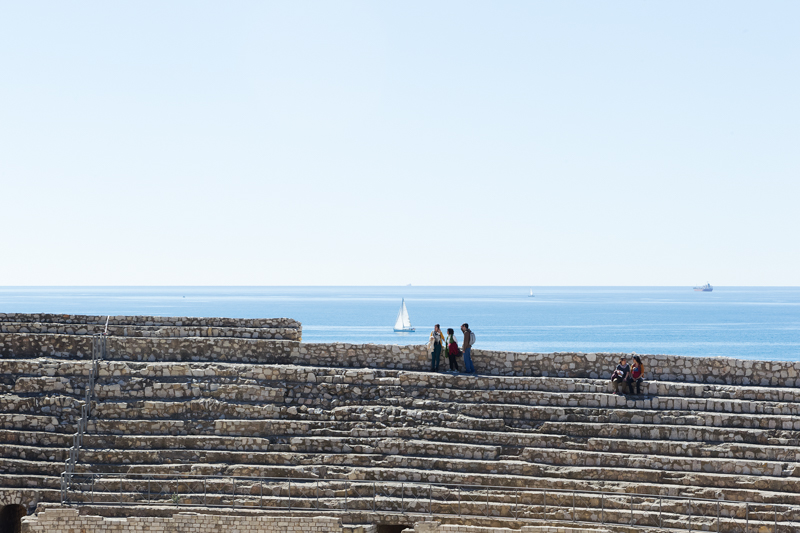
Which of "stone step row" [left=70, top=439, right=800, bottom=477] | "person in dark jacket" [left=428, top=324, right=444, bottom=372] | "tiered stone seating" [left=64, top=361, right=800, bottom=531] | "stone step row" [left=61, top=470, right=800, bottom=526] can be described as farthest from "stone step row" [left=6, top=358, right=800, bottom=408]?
"stone step row" [left=61, top=470, right=800, bottom=526]

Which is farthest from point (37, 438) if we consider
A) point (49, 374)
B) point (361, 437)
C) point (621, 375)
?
point (621, 375)

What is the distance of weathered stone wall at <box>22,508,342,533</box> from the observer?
18.0 meters

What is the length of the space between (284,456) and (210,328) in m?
4.82

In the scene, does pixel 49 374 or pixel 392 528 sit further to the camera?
pixel 49 374

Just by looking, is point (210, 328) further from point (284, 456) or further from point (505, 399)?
point (505, 399)

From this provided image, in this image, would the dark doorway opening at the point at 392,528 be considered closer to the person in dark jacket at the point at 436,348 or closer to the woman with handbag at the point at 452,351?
the person in dark jacket at the point at 436,348

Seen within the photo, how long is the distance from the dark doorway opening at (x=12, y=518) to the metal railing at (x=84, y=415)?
5.82 ft

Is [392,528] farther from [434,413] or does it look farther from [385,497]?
[434,413]

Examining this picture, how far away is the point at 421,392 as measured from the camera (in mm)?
21078

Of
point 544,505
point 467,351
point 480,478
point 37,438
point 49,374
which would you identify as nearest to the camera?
point 544,505

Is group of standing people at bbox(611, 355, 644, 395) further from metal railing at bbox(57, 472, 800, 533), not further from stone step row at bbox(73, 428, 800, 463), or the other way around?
metal railing at bbox(57, 472, 800, 533)

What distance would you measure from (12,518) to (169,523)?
486 cm

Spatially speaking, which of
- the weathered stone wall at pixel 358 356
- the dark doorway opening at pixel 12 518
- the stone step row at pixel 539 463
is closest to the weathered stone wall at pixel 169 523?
the stone step row at pixel 539 463

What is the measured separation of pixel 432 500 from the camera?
1834 cm
